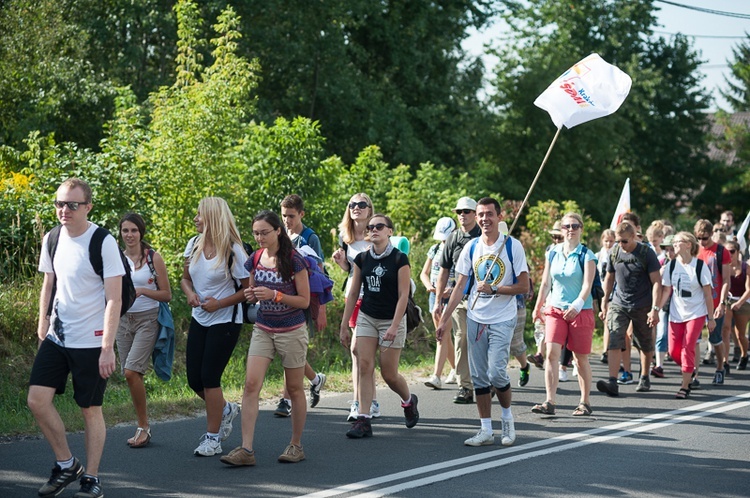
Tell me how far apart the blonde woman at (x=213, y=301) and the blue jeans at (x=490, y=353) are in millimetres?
1912

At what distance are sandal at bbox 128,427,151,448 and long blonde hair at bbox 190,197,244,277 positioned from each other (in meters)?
1.43

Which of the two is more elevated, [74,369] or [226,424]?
[74,369]

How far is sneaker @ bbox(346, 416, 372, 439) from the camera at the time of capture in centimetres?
810

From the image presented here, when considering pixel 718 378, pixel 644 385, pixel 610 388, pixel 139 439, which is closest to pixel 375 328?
pixel 139 439

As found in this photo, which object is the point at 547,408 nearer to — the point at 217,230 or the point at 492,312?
the point at 492,312

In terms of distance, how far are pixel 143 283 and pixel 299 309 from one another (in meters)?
1.30

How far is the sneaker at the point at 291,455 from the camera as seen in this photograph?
7.14 m

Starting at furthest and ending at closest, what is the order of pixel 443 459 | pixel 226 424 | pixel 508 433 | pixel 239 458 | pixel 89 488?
pixel 508 433 → pixel 226 424 → pixel 443 459 → pixel 239 458 → pixel 89 488

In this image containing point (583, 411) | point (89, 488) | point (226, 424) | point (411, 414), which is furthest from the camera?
point (583, 411)

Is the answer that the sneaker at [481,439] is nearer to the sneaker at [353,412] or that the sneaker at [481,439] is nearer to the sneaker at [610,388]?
the sneaker at [353,412]

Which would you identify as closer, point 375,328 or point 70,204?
point 70,204

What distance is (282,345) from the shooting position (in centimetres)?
714

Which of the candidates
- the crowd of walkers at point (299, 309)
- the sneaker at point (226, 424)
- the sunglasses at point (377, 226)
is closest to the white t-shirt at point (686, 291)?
the crowd of walkers at point (299, 309)

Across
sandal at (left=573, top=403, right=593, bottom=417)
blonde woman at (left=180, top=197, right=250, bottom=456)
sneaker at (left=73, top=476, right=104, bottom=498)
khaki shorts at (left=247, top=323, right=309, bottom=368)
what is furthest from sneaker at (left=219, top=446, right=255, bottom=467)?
sandal at (left=573, top=403, right=593, bottom=417)
